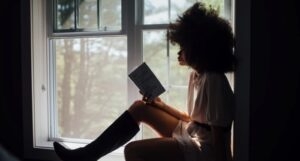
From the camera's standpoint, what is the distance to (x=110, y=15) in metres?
1.80

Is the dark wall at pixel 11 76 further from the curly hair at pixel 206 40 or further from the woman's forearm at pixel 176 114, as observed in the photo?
the curly hair at pixel 206 40

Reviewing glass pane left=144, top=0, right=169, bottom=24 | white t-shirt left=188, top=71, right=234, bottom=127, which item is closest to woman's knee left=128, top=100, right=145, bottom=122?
white t-shirt left=188, top=71, right=234, bottom=127

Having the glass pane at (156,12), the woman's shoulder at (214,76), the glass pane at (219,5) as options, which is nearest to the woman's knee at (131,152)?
the woman's shoulder at (214,76)

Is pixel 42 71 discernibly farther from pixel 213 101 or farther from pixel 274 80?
pixel 274 80

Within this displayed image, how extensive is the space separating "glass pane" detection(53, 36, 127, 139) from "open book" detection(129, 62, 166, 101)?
0.29 metres

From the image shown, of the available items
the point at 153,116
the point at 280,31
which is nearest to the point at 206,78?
the point at 153,116

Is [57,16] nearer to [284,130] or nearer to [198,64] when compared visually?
[198,64]

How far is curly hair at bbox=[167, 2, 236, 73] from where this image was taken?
1385 mm

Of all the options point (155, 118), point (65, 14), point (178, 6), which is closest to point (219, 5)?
point (178, 6)

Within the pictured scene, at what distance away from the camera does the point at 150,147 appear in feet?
4.48

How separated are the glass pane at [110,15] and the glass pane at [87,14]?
5cm

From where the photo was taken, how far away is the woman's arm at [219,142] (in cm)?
129

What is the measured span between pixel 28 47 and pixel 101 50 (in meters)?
0.46

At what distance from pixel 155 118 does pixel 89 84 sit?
0.59m
